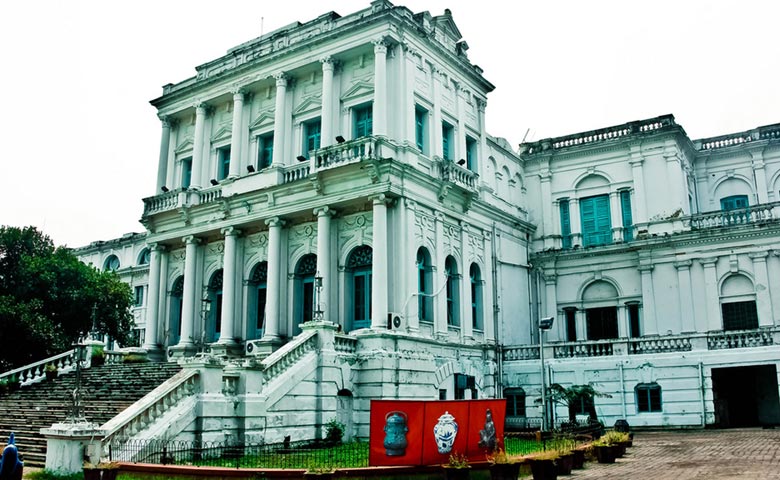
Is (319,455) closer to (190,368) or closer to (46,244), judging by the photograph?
(190,368)

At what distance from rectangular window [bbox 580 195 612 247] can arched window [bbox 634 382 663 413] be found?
30.7ft

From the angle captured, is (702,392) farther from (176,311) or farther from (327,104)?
(176,311)

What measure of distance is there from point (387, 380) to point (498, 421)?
904 cm

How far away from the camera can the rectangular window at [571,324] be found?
36219 mm

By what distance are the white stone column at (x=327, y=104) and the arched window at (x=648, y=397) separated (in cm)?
1590

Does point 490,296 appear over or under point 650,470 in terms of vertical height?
over

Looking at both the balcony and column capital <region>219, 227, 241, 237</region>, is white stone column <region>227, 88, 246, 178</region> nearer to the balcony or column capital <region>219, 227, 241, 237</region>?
column capital <region>219, 227, 241, 237</region>

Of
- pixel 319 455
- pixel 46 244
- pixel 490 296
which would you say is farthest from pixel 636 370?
pixel 46 244

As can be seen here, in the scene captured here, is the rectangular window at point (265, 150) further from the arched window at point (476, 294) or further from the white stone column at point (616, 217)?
the white stone column at point (616, 217)

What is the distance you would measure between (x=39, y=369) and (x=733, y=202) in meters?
33.5

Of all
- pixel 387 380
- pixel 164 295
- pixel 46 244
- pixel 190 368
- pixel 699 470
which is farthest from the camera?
pixel 46 244

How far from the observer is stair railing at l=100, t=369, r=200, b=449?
17.8 metres

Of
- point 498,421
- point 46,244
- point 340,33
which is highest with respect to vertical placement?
point 340,33

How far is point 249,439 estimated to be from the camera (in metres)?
20.7
